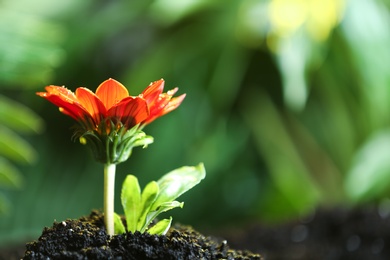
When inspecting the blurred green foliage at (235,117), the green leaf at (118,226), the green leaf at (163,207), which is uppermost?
the blurred green foliage at (235,117)

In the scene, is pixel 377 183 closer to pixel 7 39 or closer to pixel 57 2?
pixel 7 39

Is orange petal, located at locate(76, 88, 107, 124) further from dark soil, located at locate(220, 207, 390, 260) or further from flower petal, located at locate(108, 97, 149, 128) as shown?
dark soil, located at locate(220, 207, 390, 260)

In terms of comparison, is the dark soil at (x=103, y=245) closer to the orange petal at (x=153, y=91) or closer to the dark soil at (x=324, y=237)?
the orange petal at (x=153, y=91)

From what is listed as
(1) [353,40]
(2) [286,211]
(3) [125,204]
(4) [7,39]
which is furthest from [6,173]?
(1) [353,40]

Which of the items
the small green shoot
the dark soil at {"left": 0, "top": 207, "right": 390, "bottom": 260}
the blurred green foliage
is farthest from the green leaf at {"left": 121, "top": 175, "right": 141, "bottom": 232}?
the blurred green foliage

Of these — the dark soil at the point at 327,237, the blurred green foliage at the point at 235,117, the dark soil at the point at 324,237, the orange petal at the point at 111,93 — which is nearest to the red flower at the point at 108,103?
the orange petal at the point at 111,93

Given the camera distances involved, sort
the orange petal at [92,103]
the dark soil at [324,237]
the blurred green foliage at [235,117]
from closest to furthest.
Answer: the orange petal at [92,103] → the dark soil at [324,237] → the blurred green foliage at [235,117]
